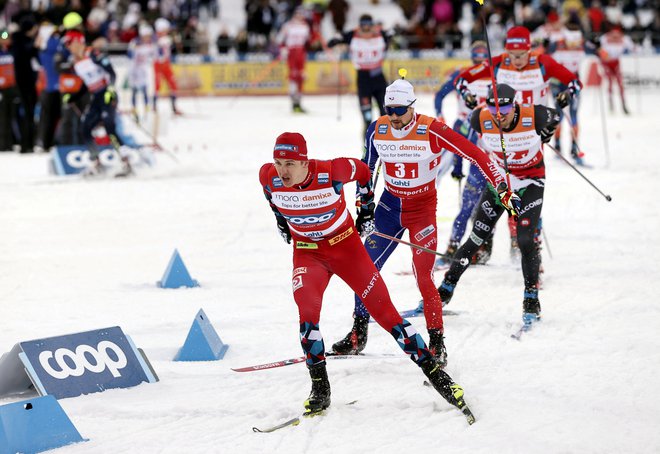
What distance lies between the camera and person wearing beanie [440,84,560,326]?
8977 millimetres

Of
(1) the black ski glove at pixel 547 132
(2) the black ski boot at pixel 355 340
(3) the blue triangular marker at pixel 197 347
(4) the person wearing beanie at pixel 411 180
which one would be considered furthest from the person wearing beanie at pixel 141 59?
(2) the black ski boot at pixel 355 340

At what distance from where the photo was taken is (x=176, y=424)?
6.96m

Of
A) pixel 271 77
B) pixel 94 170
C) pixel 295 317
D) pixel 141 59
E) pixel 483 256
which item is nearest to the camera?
pixel 295 317

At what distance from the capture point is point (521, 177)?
9250 millimetres

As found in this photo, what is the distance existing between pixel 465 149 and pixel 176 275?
12.8ft

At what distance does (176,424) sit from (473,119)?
164 inches

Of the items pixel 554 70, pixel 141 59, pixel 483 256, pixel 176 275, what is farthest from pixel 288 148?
pixel 141 59

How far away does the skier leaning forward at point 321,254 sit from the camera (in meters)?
6.92

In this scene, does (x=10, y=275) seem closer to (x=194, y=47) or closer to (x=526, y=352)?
(x=526, y=352)

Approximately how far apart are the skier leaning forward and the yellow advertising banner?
21.8 m

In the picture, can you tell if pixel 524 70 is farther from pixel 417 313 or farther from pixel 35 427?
pixel 35 427

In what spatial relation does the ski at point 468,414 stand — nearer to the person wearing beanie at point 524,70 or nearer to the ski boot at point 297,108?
the person wearing beanie at point 524,70

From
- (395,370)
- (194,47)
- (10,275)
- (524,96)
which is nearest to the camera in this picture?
(395,370)

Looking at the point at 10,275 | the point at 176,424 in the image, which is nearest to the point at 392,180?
the point at 176,424
